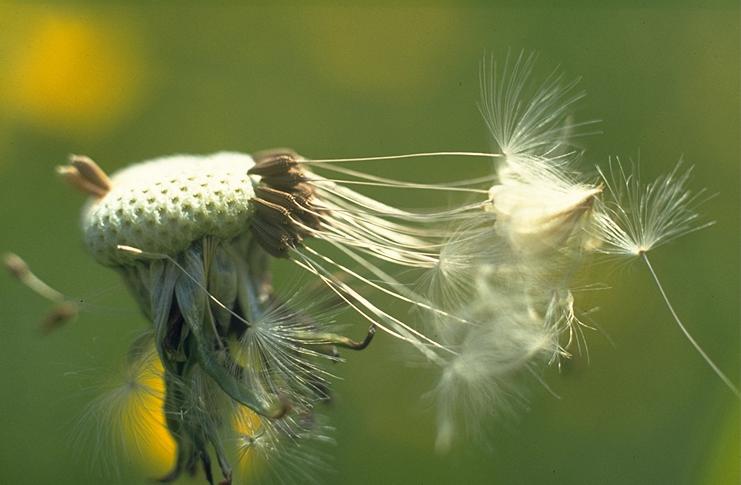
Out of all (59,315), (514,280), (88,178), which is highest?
(514,280)

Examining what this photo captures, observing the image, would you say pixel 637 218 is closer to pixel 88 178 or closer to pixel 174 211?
pixel 174 211

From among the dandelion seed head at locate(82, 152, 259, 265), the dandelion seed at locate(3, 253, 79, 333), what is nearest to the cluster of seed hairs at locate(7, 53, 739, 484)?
the dandelion seed head at locate(82, 152, 259, 265)

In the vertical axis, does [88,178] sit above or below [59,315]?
above

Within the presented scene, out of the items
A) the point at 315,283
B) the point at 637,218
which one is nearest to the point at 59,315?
the point at 315,283

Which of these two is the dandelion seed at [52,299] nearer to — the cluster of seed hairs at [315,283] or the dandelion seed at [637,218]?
the cluster of seed hairs at [315,283]

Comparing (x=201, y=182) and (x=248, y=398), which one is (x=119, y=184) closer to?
(x=201, y=182)

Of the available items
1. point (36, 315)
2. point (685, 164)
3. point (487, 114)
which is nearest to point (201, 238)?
point (487, 114)
